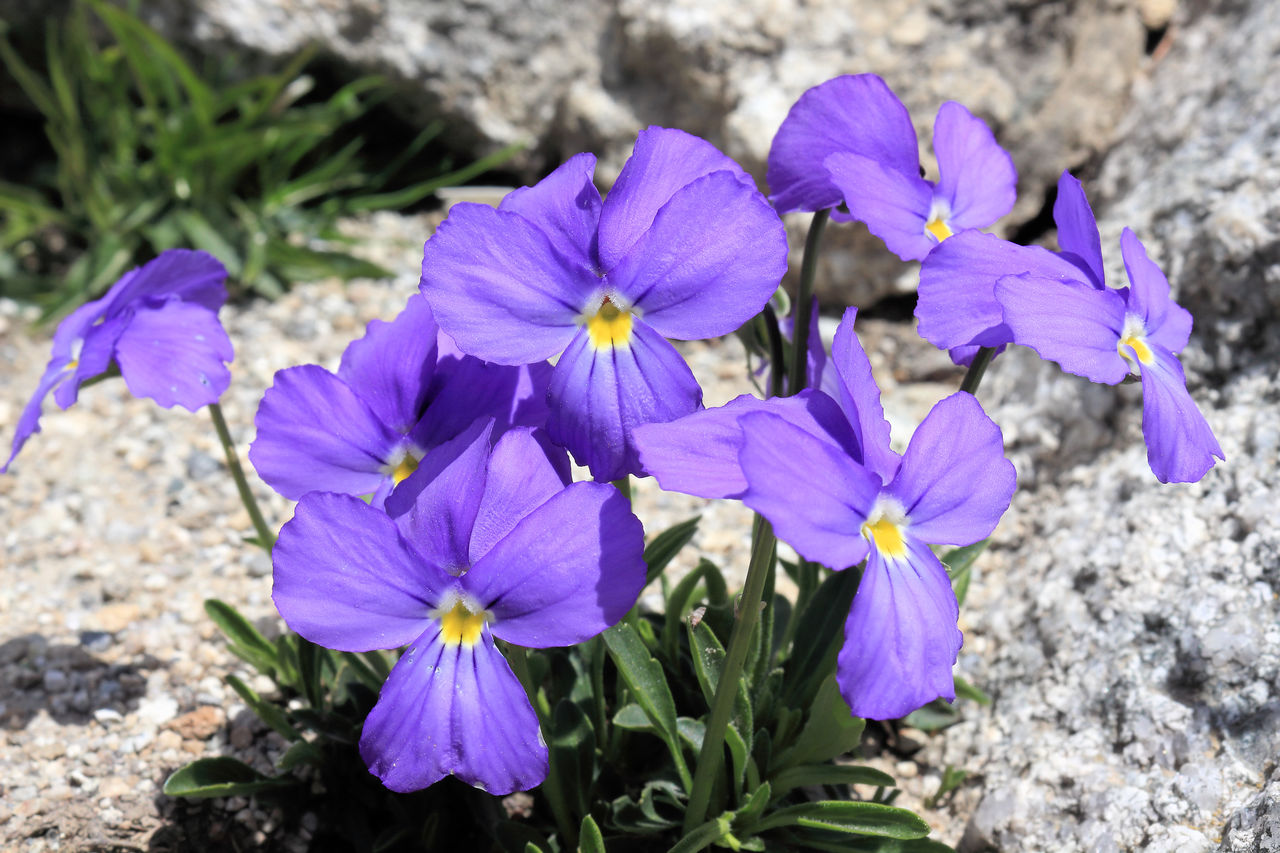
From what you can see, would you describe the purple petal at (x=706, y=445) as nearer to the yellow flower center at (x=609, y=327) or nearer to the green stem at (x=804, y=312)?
the yellow flower center at (x=609, y=327)

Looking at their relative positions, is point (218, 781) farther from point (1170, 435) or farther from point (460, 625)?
point (1170, 435)

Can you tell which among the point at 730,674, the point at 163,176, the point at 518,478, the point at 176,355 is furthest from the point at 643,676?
the point at 163,176

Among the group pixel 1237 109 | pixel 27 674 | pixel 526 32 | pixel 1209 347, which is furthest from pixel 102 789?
pixel 1237 109

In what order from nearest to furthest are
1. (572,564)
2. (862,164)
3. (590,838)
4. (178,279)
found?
(572,564)
(862,164)
(590,838)
(178,279)

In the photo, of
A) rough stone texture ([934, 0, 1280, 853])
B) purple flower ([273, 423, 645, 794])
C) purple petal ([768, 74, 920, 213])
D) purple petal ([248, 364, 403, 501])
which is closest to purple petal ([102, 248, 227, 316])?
purple petal ([248, 364, 403, 501])

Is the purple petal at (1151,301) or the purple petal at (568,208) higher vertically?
the purple petal at (568,208)

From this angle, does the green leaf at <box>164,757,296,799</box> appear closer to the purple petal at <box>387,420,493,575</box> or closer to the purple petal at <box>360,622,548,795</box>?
the purple petal at <box>360,622,548,795</box>

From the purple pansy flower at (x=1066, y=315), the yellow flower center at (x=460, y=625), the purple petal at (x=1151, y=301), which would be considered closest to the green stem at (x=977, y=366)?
the purple pansy flower at (x=1066, y=315)
